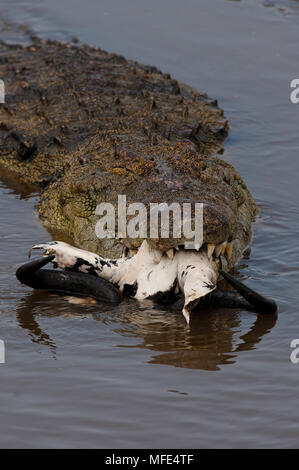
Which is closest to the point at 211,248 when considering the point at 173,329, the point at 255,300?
the point at 255,300

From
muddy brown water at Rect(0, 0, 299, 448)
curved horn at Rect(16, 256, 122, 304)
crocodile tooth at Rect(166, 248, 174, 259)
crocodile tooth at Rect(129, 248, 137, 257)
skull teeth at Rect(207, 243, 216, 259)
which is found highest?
skull teeth at Rect(207, 243, 216, 259)

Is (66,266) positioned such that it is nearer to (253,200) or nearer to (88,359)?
(88,359)

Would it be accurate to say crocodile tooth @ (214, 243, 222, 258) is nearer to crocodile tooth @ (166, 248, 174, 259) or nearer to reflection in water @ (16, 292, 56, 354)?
crocodile tooth @ (166, 248, 174, 259)

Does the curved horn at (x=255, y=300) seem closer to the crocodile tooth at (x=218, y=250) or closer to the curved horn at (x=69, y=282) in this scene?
the crocodile tooth at (x=218, y=250)

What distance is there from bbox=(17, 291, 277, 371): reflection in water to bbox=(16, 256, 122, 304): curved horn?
0.08 m

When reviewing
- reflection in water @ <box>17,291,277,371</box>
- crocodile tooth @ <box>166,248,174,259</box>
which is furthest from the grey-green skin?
reflection in water @ <box>17,291,277,371</box>

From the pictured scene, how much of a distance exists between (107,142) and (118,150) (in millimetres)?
518

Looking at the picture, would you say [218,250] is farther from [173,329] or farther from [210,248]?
[173,329]

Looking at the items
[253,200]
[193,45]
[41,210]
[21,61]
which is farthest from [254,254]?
[193,45]

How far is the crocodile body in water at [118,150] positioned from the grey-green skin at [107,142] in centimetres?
1

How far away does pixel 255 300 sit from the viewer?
4.97 metres

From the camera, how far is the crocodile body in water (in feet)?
17.0

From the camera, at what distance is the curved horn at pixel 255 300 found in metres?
4.80

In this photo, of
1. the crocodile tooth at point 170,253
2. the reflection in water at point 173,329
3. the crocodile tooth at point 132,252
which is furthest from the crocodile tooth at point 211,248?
the crocodile tooth at point 132,252
